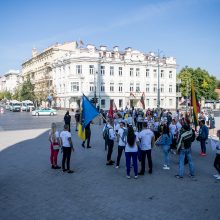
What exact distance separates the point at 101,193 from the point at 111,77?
2091 inches

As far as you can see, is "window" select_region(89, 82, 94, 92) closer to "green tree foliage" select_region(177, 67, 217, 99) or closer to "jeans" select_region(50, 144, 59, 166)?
"green tree foliage" select_region(177, 67, 217, 99)

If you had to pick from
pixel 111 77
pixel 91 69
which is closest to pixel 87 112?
pixel 91 69

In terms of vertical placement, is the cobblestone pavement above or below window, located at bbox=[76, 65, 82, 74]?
below

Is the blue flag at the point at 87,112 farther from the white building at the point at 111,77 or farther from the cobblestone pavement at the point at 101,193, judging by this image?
the white building at the point at 111,77

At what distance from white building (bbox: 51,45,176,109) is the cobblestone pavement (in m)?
43.5

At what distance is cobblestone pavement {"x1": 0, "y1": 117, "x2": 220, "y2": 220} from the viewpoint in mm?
6383

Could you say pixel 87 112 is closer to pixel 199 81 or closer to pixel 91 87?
pixel 91 87

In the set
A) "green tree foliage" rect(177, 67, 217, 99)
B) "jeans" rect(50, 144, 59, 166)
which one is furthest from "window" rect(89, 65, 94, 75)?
"jeans" rect(50, 144, 59, 166)

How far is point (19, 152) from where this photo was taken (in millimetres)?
13719

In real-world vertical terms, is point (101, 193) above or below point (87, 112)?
below

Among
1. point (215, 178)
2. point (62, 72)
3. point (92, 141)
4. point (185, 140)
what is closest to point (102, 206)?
point (185, 140)

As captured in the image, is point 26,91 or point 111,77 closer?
point 111,77

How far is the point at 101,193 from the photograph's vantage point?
7.70 meters

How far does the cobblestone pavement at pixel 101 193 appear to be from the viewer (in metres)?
6.38
